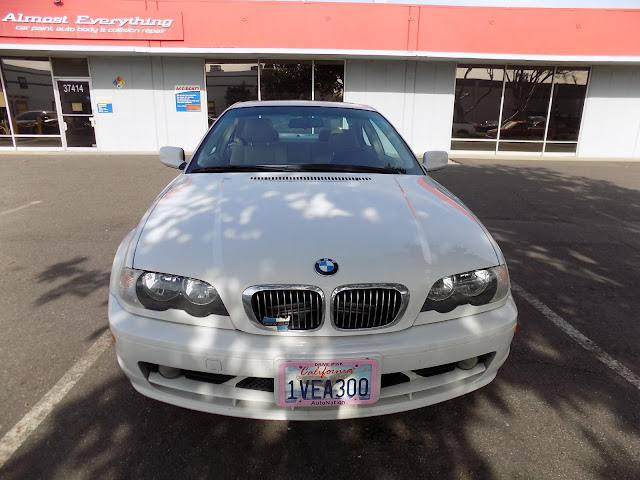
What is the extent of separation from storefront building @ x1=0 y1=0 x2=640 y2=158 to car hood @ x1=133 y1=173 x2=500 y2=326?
11791 millimetres

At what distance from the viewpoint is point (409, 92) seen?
1443 centimetres

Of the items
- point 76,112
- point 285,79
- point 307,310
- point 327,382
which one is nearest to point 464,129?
point 285,79

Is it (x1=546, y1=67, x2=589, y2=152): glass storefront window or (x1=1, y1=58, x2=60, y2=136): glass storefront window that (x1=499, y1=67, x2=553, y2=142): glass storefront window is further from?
(x1=1, y1=58, x2=60, y2=136): glass storefront window

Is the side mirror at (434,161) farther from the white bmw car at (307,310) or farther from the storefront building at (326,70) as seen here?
the storefront building at (326,70)

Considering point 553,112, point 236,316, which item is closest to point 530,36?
point 553,112

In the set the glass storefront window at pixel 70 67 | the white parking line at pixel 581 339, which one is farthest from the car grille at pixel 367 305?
the glass storefront window at pixel 70 67

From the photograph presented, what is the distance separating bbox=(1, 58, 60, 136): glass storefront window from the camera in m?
13.9

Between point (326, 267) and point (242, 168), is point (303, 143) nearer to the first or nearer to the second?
point (242, 168)

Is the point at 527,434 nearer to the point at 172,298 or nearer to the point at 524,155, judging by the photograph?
the point at 172,298

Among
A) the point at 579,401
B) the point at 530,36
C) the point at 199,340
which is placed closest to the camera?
the point at 199,340

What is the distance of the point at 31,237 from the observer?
543 cm

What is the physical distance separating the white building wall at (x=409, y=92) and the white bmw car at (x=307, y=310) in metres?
12.8

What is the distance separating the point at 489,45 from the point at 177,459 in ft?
46.9

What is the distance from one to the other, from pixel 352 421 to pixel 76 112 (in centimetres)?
1526
